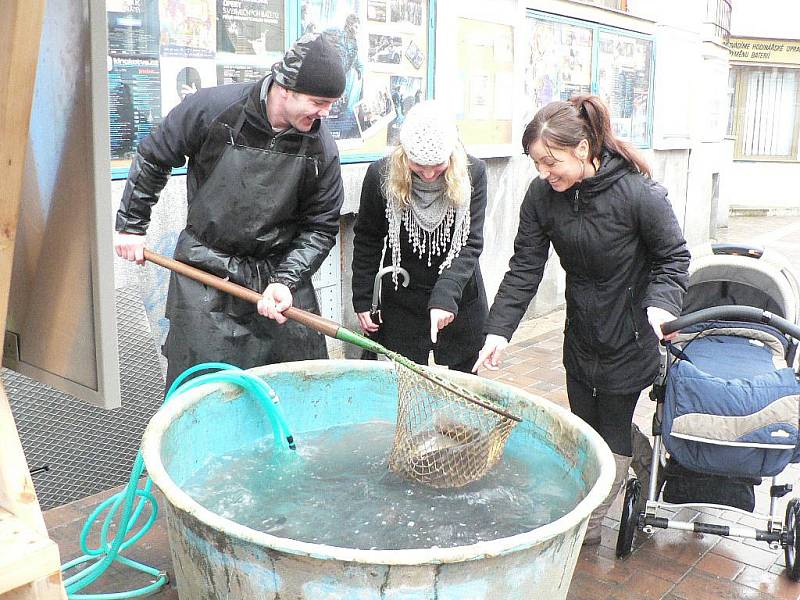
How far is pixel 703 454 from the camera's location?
3461 mm

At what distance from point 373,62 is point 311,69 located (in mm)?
3184

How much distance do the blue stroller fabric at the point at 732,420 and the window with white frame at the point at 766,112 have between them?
19.0 m

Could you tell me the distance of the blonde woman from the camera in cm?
372

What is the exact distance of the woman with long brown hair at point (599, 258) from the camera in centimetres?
337

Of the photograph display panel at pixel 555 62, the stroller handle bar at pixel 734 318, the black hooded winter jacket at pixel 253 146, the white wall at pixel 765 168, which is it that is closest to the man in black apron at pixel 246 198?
the black hooded winter jacket at pixel 253 146

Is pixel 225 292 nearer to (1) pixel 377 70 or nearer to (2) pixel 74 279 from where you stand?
(2) pixel 74 279

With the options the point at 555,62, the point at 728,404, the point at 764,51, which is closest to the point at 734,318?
the point at 728,404

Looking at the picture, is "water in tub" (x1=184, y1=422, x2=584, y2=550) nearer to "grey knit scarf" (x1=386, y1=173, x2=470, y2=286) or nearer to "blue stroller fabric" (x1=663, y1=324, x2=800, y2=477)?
"blue stroller fabric" (x1=663, y1=324, x2=800, y2=477)

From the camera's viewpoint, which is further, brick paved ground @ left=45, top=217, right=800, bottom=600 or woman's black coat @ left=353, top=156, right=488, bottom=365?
woman's black coat @ left=353, top=156, right=488, bottom=365

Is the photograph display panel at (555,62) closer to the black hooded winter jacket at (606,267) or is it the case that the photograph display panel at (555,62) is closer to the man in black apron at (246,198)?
the black hooded winter jacket at (606,267)

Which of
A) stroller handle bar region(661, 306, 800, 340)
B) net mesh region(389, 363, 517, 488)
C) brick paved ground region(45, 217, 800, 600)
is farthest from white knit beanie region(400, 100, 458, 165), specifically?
brick paved ground region(45, 217, 800, 600)

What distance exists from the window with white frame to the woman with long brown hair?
18882 millimetres

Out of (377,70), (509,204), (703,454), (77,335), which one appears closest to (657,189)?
(703,454)

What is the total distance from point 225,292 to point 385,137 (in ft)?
10.7
